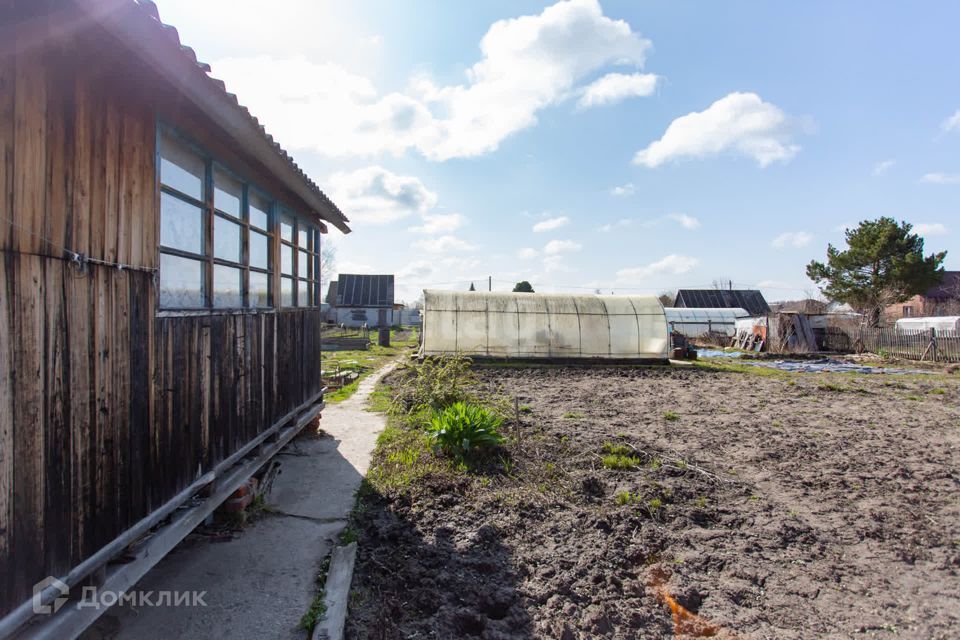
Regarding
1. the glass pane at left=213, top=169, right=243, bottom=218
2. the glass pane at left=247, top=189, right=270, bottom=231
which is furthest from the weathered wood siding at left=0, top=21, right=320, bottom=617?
the glass pane at left=247, top=189, right=270, bottom=231

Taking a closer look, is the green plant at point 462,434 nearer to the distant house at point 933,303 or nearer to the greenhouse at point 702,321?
the greenhouse at point 702,321

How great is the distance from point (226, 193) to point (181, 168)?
0.72 m

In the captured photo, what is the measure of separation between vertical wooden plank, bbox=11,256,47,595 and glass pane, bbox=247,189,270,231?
2686 mm

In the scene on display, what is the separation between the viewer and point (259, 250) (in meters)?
4.96

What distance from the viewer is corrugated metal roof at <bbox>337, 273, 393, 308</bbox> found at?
128 feet

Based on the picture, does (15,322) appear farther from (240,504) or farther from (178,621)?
(240,504)

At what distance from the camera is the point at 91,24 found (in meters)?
2.12

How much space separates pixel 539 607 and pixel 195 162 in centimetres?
397

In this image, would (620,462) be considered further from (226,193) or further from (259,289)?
(226,193)

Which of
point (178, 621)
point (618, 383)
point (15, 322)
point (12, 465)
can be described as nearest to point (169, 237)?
point (15, 322)

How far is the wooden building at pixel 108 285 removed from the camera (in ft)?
6.71

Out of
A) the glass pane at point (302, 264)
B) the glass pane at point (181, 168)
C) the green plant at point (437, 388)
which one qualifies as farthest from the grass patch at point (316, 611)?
the green plant at point (437, 388)

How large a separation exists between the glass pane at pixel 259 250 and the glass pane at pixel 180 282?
42.2 inches

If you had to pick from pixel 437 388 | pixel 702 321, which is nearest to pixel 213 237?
pixel 437 388
